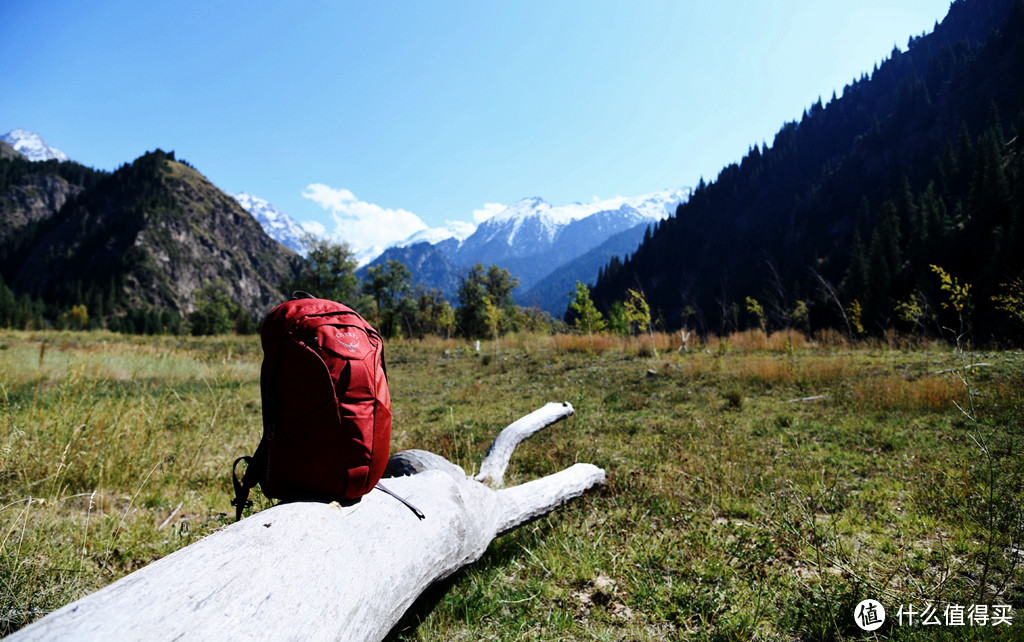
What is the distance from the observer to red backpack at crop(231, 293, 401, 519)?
193 cm

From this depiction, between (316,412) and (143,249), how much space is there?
16289 cm

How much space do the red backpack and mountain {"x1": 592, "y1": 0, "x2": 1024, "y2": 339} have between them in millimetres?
11352

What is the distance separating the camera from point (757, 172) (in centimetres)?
13750

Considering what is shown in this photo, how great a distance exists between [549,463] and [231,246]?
196 meters

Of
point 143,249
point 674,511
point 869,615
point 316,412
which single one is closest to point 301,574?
point 316,412

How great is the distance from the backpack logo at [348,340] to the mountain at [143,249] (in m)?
115

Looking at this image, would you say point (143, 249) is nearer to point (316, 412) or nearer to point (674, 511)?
point (316, 412)

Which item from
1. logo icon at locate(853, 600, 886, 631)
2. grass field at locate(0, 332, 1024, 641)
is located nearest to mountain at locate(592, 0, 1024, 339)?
grass field at locate(0, 332, 1024, 641)

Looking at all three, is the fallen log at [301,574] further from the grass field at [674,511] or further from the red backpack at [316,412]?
the grass field at [674,511]

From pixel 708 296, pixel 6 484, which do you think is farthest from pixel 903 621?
pixel 708 296

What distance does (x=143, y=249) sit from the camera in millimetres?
122062

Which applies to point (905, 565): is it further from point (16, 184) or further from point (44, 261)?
point (16, 184)

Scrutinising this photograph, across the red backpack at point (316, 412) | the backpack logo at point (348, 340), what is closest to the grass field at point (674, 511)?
the red backpack at point (316, 412)

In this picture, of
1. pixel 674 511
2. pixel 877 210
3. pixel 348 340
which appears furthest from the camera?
pixel 877 210
